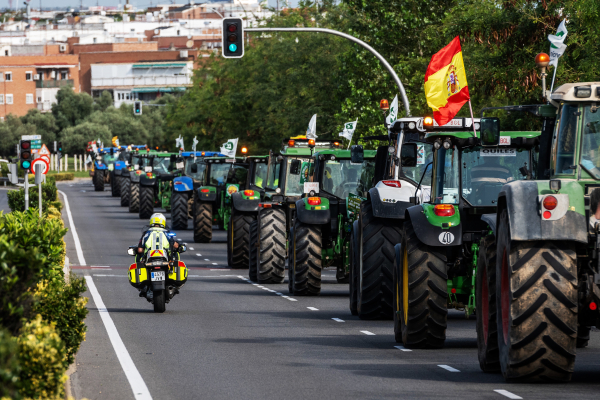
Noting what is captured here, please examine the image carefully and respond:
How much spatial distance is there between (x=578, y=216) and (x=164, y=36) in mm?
168344

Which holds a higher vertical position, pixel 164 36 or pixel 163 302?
pixel 164 36

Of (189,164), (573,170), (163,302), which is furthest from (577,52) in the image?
(189,164)

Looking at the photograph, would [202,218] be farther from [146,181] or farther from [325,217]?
[325,217]

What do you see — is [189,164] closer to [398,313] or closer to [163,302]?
[163,302]

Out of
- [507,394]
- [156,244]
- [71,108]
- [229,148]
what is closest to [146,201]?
[229,148]

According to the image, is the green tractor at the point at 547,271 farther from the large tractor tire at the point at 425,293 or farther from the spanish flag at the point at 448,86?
the spanish flag at the point at 448,86

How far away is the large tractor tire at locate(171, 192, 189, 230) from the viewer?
37625mm

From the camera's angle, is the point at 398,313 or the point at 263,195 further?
the point at 263,195

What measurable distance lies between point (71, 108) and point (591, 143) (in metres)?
122

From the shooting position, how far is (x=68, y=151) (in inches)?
4823

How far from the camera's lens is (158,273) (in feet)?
55.7

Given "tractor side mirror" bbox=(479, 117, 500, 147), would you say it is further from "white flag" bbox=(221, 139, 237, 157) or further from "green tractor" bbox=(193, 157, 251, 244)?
"white flag" bbox=(221, 139, 237, 157)

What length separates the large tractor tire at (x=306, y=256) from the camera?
1919cm

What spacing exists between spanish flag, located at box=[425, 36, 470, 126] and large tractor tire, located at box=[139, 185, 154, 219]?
31.4 metres
